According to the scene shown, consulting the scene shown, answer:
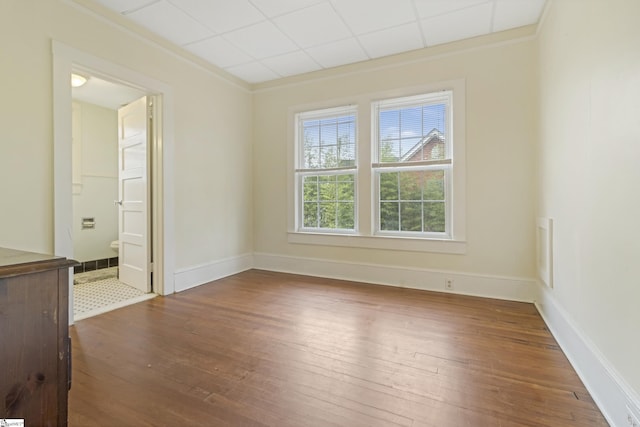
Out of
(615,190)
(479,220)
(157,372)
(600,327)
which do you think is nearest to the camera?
(615,190)

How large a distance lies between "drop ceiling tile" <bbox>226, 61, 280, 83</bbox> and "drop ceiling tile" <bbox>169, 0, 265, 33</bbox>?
0.82 metres

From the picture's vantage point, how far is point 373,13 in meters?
2.70

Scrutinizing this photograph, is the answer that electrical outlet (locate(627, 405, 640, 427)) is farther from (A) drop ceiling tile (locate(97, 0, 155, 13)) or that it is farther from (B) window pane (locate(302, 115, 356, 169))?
(A) drop ceiling tile (locate(97, 0, 155, 13))

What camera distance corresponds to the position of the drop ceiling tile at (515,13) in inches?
101

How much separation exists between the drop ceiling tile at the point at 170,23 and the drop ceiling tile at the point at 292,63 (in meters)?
0.82

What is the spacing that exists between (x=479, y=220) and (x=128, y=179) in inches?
153

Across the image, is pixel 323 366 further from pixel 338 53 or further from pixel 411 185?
pixel 338 53

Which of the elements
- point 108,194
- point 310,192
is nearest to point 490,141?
point 310,192

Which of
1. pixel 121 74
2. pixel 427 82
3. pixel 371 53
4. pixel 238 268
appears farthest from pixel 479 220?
pixel 121 74

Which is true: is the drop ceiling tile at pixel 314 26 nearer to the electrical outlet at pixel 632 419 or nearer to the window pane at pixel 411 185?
the window pane at pixel 411 185

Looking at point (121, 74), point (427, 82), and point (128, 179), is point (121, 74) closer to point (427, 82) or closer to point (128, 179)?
point (128, 179)

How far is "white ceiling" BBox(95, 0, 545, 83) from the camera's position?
2582 millimetres

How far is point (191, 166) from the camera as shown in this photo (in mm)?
3486

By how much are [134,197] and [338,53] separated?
9.20 ft
